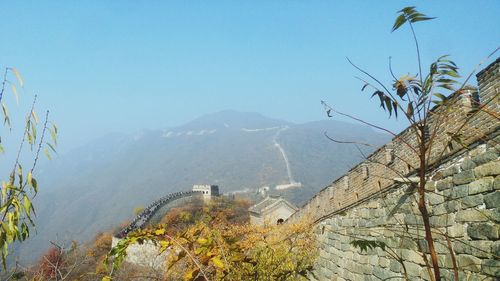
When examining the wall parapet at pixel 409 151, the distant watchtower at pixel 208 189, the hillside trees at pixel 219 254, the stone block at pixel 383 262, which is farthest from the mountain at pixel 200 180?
the stone block at pixel 383 262

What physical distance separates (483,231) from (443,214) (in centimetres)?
56

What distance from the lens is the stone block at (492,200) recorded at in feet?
10.3

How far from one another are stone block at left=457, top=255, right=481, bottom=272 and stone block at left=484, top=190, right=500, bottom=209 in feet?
1.49

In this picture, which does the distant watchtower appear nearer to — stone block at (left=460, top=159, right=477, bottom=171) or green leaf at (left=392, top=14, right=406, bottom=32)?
stone block at (left=460, top=159, right=477, bottom=171)

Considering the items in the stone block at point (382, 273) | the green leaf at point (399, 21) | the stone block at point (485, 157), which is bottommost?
the stone block at point (382, 273)

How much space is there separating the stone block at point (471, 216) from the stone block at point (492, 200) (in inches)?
3.5

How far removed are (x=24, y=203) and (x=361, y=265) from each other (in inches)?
174

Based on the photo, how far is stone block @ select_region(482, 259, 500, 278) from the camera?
3.06m

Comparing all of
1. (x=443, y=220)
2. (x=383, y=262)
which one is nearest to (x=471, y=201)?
(x=443, y=220)

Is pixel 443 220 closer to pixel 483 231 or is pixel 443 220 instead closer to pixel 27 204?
pixel 483 231

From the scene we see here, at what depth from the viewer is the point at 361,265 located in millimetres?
5652

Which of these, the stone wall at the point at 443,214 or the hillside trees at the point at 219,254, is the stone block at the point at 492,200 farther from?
the hillside trees at the point at 219,254

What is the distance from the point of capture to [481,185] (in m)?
3.33

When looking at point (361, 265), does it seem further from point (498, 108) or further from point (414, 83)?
point (414, 83)
